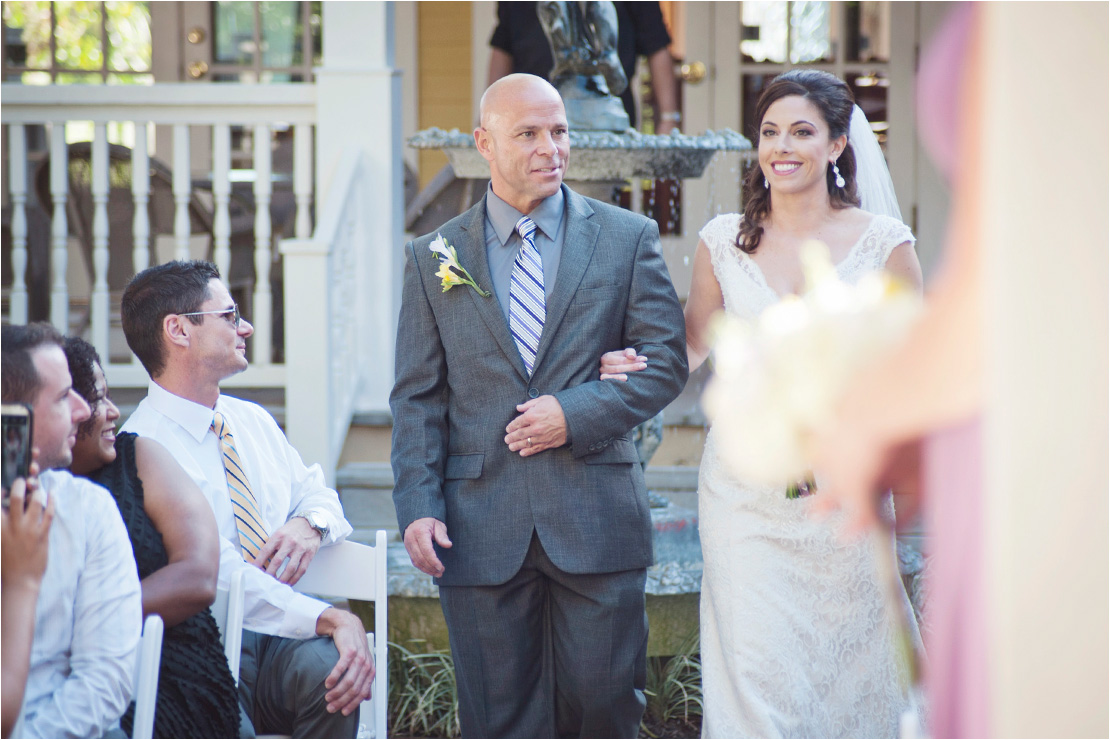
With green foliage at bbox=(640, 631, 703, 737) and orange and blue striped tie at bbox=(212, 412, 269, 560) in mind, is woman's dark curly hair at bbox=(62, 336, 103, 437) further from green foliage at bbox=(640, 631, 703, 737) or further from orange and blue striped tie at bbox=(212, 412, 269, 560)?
green foliage at bbox=(640, 631, 703, 737)

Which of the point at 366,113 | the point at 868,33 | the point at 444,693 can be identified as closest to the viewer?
the point at 444,693

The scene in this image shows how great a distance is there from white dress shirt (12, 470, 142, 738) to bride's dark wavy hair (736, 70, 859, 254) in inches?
71.7

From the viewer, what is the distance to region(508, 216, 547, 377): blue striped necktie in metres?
2.80

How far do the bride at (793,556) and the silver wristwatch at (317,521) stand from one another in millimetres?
867

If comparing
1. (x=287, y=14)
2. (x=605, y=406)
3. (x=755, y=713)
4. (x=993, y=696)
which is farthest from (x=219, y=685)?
(x=287, y=14)

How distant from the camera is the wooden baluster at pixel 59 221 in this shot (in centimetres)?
549

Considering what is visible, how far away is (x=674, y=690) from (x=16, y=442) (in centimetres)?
273

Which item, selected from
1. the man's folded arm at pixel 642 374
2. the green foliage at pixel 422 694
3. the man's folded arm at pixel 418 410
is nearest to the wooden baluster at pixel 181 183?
the green foliage at pixel 422 694

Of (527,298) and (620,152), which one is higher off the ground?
(620,152)

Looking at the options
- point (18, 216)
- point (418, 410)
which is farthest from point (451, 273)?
point (18, 216)

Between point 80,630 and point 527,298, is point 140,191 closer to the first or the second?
point 527,298

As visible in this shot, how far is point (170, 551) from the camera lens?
245cm

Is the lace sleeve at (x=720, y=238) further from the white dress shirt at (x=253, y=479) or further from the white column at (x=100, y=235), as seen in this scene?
the white column at (x=100, y=235)

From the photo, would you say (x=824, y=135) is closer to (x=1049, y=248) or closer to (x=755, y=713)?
(x=755, y=713)
